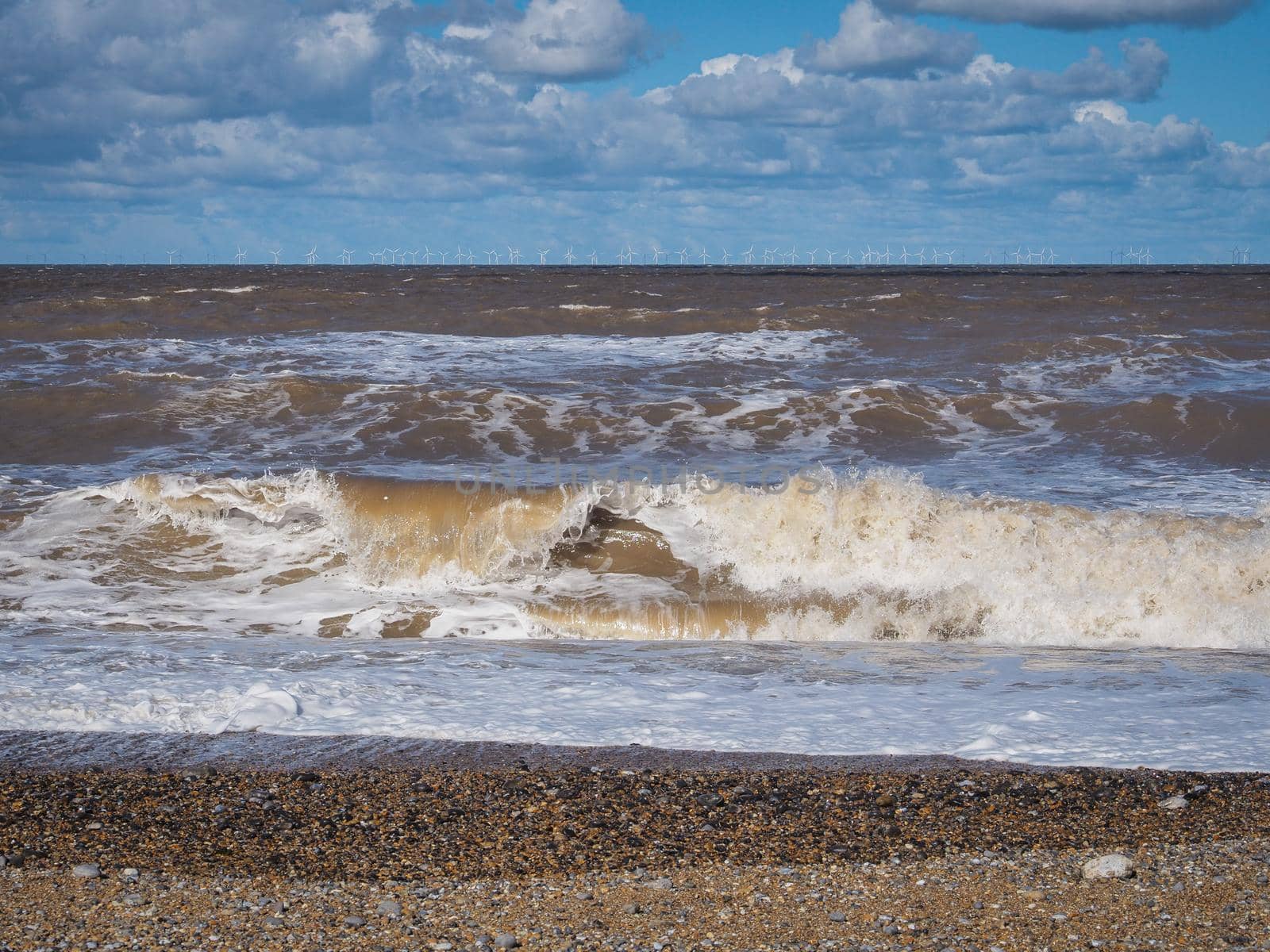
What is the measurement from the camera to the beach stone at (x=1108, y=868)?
3654mm

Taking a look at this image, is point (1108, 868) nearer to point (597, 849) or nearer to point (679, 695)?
point (597, 849)

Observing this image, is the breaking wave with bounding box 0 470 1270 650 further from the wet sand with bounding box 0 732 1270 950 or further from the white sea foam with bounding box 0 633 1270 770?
the wet sand with bounding box 0 732 1270 950

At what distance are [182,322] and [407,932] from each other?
1126 inches

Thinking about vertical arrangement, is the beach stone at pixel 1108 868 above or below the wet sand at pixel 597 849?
above

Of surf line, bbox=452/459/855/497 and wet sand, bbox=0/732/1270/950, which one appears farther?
surf line, bbox=452/459/855/497

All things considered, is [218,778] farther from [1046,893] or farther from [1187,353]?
[1187,353]

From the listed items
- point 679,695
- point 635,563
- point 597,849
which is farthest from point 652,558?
point 597,849

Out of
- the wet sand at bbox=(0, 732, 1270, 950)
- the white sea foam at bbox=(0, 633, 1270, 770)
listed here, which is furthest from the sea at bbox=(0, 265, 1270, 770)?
the wet sand at bbox=(0, 732, 1270, 950)

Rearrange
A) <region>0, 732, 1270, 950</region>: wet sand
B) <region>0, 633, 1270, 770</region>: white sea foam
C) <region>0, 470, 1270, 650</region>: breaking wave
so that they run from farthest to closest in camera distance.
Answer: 1. <region>0, 470, 1270, 650</region>: breaking wave
2. <region>0, 633, 1270, 770</region>: white sea foam
3. <region>0, 732, 1270, 950</region>: wet sand

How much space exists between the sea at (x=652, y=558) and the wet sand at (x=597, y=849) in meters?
0.41

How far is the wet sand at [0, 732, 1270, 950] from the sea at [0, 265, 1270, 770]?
16.1 inches

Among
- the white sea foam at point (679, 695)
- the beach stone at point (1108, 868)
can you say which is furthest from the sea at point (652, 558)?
the beach stone at point (1108, 868)

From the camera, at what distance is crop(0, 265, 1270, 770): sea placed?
5.67m

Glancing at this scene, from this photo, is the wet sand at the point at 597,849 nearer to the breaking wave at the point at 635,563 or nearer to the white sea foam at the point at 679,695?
the white sea foam at the point at 679,695
